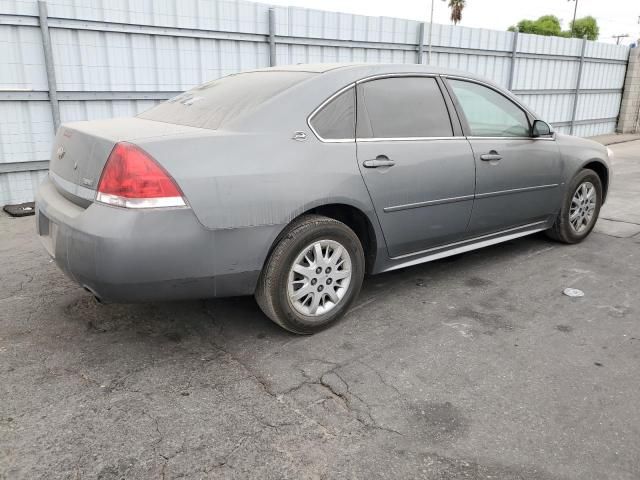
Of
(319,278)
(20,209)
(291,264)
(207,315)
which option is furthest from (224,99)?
(20,209)

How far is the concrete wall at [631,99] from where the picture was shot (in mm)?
15602

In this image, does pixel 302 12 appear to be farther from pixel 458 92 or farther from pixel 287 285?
pixel 287 285

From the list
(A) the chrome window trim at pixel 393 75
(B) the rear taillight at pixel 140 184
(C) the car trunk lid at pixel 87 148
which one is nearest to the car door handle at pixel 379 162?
(A) the chrome window trim at pixel 393 75

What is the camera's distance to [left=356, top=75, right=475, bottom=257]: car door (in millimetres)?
3471

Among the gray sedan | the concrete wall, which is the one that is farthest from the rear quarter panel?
the concrete wall

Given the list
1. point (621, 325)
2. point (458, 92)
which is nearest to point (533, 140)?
point (458, 92)

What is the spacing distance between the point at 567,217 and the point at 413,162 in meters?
2.19

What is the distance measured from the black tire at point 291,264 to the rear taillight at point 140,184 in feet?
2.13

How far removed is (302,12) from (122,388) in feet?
23.3

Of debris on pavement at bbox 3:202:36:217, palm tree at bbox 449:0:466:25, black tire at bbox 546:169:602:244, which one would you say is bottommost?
debris on pavement at bbox 3:202:36:217

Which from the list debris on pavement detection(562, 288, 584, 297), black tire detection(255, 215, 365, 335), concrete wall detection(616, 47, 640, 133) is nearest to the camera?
black tire detection(255, 215, 365, 335)

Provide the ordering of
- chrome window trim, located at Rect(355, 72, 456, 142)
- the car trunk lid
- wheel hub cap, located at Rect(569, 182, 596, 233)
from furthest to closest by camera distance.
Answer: wheel hub cap, located at Rect(569, 182, 596, 233) < chrome window trim, located at Rect(355, 72, 456, 142) < the car trunk lid

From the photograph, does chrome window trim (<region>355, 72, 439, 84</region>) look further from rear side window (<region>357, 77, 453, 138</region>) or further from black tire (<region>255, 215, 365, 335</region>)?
black tire (<region>255, 215, 365, 335</region>)

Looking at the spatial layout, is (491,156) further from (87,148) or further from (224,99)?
(87,148)
